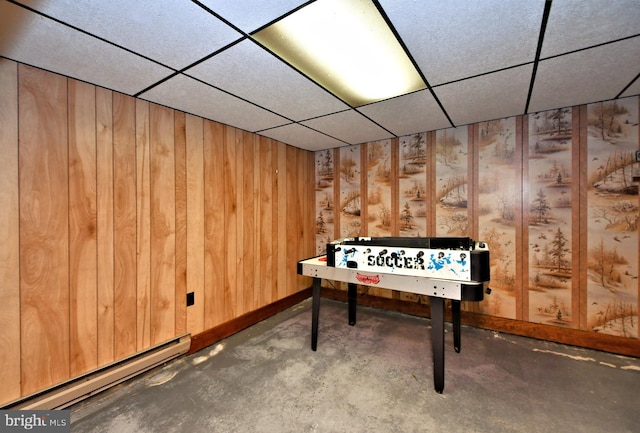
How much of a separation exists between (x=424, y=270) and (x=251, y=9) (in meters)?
1.91

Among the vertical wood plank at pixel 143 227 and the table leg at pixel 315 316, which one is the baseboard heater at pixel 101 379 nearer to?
the vertical wood plank at pixel 143 227

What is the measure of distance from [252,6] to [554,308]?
340cm

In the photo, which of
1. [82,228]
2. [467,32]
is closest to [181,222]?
[82,228]

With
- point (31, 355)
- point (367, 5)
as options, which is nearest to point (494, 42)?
point (367, 5)

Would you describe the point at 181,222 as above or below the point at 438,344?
above

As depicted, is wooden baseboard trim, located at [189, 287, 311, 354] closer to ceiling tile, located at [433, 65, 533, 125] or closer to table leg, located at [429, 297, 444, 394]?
table leg, located at [429, 297, 444, 394]

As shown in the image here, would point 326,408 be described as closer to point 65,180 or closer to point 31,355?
point 31,355

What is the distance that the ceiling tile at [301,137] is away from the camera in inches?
113

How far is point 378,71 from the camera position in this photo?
1.71 m

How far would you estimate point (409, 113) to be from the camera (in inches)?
96.0

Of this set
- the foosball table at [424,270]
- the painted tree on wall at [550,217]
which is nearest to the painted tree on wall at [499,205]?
the painted tree on wall at [550,217]

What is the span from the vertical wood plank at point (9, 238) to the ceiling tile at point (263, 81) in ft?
3.33

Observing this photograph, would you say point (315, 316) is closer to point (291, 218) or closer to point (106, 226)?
point (291, 218)

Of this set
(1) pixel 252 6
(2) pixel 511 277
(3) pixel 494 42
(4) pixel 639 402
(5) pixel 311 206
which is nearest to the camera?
(1) pixel 252 6
